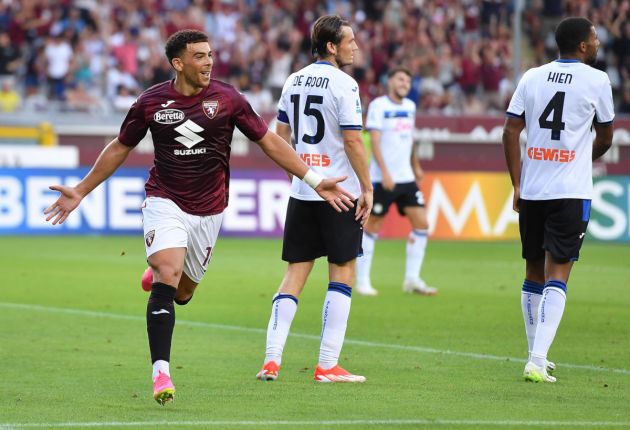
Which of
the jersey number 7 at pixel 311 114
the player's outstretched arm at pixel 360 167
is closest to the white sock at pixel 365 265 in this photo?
the jersey number 7 at pixel 311 114

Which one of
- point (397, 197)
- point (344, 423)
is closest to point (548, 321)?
point (344, 423)

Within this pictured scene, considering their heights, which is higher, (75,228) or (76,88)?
(76,88)

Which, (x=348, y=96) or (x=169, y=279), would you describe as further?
(x=348, y=96)

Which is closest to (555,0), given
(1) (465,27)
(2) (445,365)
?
(1) (465,27)

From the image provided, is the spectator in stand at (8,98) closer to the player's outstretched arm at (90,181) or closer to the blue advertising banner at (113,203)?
the blue advertising banner at (113,203)

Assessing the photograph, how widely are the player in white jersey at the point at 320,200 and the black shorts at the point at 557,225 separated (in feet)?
3.80

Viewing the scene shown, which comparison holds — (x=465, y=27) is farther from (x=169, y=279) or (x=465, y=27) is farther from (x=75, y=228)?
(x=169, y=279)

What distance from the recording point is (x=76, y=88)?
1102 inches

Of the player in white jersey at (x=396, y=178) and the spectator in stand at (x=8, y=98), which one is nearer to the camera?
the player in white jersey at (x=396, y=178)

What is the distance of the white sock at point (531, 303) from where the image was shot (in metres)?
8.88

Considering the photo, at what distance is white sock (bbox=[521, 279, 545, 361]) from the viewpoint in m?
8.88

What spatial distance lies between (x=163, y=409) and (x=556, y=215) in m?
2.99

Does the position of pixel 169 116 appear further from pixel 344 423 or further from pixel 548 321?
pixel 548 321

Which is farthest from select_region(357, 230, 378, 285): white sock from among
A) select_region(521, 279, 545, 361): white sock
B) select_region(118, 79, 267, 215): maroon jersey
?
select_region(118, 79, 267, 215): maroon jersey
